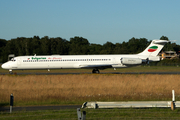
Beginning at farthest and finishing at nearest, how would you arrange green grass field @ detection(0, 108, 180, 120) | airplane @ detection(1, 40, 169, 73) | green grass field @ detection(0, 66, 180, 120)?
airplane @ detection(1, 40, 169, 73), green grass field @ detection(0, 66, 180, 120), green grass field @ detection(0, 108, 180, 120)

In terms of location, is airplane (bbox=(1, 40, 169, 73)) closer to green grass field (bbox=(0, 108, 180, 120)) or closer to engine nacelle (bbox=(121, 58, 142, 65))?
engine nacelle (bbox=(121, 58, 142, 65))

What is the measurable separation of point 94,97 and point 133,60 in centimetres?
1838

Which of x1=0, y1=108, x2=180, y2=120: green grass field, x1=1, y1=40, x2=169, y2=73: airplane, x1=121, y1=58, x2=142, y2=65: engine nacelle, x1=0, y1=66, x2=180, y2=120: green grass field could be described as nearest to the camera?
x1=0, y1=108, x2=180, y2=120: green grass field

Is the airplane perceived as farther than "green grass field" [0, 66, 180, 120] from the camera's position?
Yes

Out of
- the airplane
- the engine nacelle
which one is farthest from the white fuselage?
the engine nacelle

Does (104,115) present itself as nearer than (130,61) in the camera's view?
Yes

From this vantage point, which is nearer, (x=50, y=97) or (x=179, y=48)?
(x=50, y=97)

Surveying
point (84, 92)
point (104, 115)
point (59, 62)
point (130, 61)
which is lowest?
point (104, 115)

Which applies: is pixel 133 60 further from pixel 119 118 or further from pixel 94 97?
pixel 119 118

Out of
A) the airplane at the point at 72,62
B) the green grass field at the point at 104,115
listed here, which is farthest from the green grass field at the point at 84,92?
the airplane at the point at 72,62

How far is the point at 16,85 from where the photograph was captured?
20516mm

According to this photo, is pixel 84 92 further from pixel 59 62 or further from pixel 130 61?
pixel 130 61

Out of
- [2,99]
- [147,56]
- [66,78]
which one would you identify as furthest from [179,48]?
[2,99]

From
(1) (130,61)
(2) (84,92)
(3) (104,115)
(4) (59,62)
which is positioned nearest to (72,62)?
(4) (59,62)
